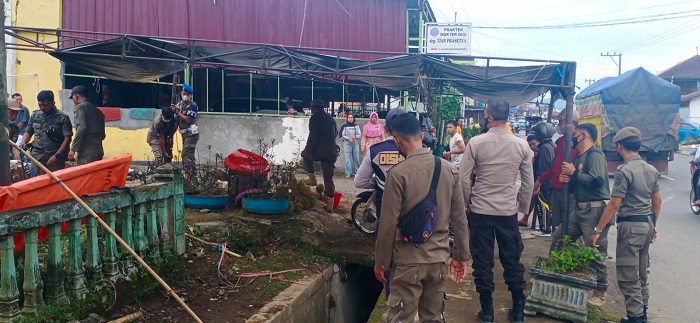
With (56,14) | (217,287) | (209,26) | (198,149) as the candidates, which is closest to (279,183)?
(217,287)

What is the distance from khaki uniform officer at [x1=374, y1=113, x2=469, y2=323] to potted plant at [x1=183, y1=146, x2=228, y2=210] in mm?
4434

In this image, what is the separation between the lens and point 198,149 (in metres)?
14.8

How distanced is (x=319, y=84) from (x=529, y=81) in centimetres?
1112

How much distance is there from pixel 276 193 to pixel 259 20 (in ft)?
34.2

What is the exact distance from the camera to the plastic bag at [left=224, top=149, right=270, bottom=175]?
771cm

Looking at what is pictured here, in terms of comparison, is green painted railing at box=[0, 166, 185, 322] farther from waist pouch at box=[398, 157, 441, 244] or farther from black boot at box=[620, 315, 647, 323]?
black boot at box=[620, 315, 647, 323]

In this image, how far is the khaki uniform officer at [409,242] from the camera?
3482mm

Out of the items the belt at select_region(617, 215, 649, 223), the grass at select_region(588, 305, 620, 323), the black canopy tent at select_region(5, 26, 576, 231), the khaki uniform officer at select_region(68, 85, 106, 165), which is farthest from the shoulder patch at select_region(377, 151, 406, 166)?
the khaki uniform officer at select_region(68, 85, 106, 165)

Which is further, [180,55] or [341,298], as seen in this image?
[180,55]

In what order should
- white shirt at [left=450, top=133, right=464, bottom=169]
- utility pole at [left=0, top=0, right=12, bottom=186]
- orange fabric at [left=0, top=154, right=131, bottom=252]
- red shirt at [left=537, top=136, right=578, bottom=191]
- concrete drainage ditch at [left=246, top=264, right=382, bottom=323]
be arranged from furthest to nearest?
white shirt at [left=450, top=133, right=464, bottom=169]
red shirt at [left=537, top=136, right=578, bottom=191]
concrete drainage ditch at [left=246, top=264, right=382, bottom=323]
utility pole at [left=0, top=0, right=12, bottom=186]
orange fabric at [left=0, top=154, right=131, bottom=252]

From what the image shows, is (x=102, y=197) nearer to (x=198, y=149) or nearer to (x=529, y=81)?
(x=529, y=81)

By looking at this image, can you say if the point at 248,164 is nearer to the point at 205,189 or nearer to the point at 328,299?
the point at 205,189

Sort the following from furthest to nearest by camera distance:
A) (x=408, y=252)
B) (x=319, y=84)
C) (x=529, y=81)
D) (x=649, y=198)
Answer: (x=319, y=84), (x=529, y=81), (x=649, y=198), (x=408, y=252)

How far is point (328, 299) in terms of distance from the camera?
6000 millimetres
